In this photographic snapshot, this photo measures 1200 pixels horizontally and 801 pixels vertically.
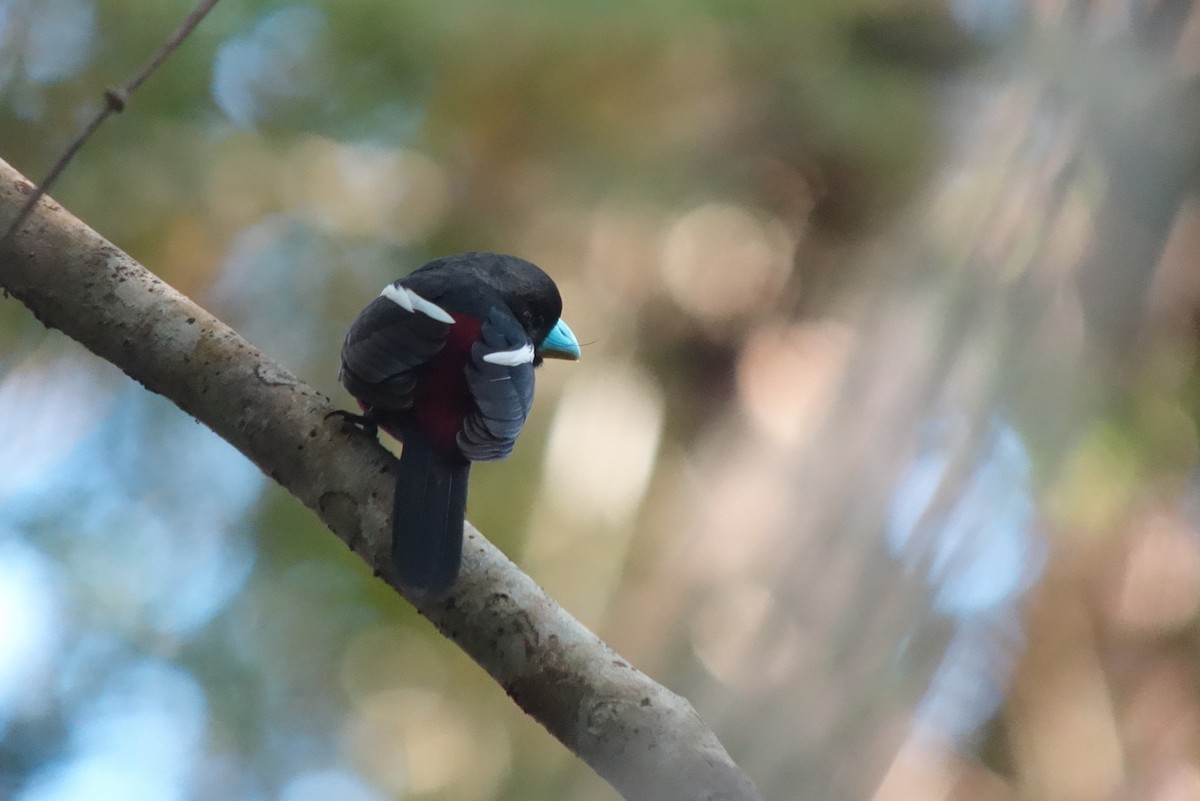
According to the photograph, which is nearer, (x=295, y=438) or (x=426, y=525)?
(x=426, y=525)

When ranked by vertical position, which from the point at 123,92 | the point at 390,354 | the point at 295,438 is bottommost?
the point at 295,438

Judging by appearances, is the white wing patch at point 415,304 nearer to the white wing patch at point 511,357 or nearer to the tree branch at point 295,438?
the white wing patch at point 511,357

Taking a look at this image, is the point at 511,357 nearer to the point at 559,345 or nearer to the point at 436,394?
the point at 436,394

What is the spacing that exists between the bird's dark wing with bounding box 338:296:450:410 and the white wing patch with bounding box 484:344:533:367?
0.25 ft

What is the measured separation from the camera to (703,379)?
2939 mm

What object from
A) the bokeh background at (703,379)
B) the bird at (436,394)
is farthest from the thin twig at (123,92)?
the bokeh background at (703,379)

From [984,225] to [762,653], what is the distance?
0.80 m

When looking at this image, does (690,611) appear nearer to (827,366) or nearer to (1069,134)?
(827,366)

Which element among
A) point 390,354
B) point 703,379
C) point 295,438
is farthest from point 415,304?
point 703,379

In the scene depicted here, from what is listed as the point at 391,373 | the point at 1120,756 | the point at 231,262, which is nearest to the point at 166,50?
the point at 391,373

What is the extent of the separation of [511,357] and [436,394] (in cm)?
13

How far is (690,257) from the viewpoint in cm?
308

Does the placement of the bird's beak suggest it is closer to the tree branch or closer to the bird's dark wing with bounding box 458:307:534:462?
the bird's dark wing with bounding box 458:307:534:462

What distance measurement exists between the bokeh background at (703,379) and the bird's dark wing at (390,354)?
0.61 metres
